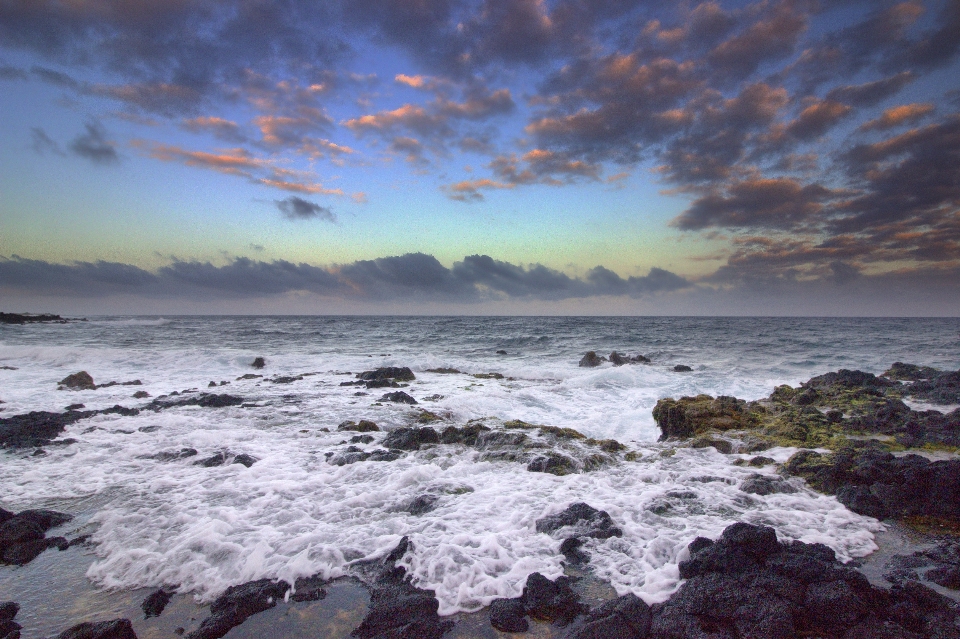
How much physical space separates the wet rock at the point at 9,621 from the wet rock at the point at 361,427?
6.80 metres

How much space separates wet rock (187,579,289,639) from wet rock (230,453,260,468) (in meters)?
4.12

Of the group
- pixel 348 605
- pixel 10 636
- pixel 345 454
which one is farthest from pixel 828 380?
pixel 10 636

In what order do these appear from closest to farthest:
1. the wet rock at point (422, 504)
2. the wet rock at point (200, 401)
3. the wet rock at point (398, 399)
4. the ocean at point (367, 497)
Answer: the ocean at point (367, 497) < the wet rock at point (422, 504) < the wet rock at point (200, 401) < the wet rock at point (398, 399)

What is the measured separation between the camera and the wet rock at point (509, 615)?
3838 millimetres

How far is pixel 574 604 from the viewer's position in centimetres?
409

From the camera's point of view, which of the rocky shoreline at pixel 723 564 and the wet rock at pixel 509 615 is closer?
the rocky shoreline at pixel 723 564

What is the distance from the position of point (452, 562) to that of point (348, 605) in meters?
1.14

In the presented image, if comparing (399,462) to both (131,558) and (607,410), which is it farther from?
(607,410)

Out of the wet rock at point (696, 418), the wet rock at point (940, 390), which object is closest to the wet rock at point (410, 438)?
the wet rock at point (696, 418)

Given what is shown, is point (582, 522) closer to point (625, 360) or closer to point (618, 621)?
point (618, 621)

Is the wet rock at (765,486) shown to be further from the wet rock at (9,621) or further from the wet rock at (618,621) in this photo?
the wet rock at (9,621)

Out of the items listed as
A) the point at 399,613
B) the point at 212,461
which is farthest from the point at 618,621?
the point at 212,461

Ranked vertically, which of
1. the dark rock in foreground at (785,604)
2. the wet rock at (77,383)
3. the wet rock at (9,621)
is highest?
the dark rock in foreground at (785,604)

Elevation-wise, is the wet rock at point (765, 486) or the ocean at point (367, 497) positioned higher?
the wet rock at point (765, 486)
